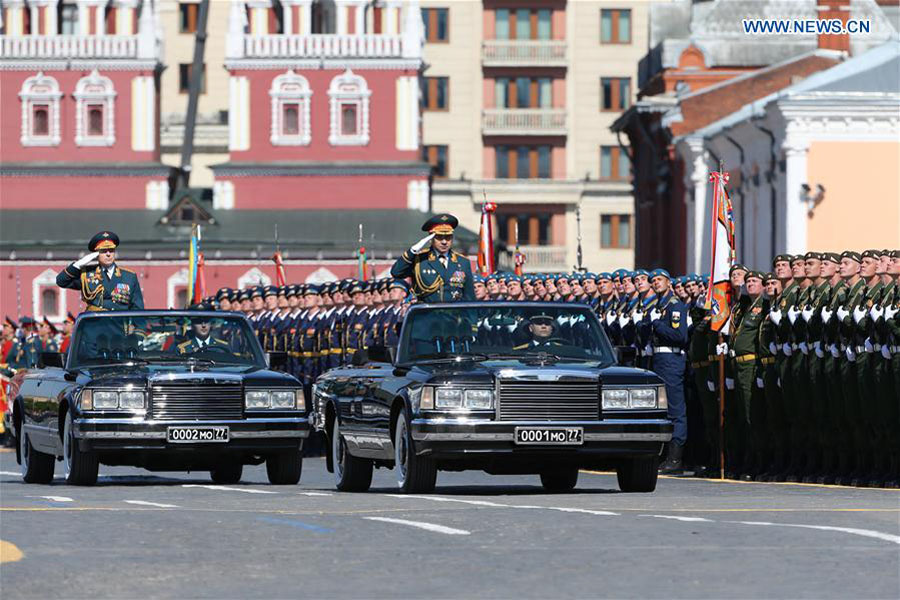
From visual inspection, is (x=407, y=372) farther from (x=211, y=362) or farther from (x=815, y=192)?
(x=815, y=192)

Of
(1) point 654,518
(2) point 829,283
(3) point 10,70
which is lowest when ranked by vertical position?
(1) point 654,518

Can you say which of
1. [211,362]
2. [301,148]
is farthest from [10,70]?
[211,362]

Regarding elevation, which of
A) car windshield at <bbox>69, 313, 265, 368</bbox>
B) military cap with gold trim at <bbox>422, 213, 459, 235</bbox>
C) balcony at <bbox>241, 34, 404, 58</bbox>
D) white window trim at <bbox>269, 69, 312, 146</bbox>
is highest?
balcony at <bbox>241, 34, 404, 58</bbox>

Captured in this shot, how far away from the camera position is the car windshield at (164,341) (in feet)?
71.8

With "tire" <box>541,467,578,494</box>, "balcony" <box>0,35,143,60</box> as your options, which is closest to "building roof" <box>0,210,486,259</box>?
"balcony" <box>0,35,143,60</box>

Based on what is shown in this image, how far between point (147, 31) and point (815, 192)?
51.9 m

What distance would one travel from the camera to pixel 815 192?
54875 millimetres

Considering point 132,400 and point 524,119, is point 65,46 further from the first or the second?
point 132,400

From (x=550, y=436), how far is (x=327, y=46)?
3278 inches

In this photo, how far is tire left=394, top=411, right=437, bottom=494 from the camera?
18.9 metres

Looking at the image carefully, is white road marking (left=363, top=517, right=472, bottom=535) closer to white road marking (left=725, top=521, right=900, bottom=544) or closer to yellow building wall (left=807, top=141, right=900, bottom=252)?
white road marking (left=725, top=521, right=900, bottom=544)

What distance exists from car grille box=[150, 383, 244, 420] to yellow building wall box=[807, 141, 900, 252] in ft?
115

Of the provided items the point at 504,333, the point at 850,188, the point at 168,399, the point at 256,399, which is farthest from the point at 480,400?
the point at 850,188

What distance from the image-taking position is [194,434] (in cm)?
2086
